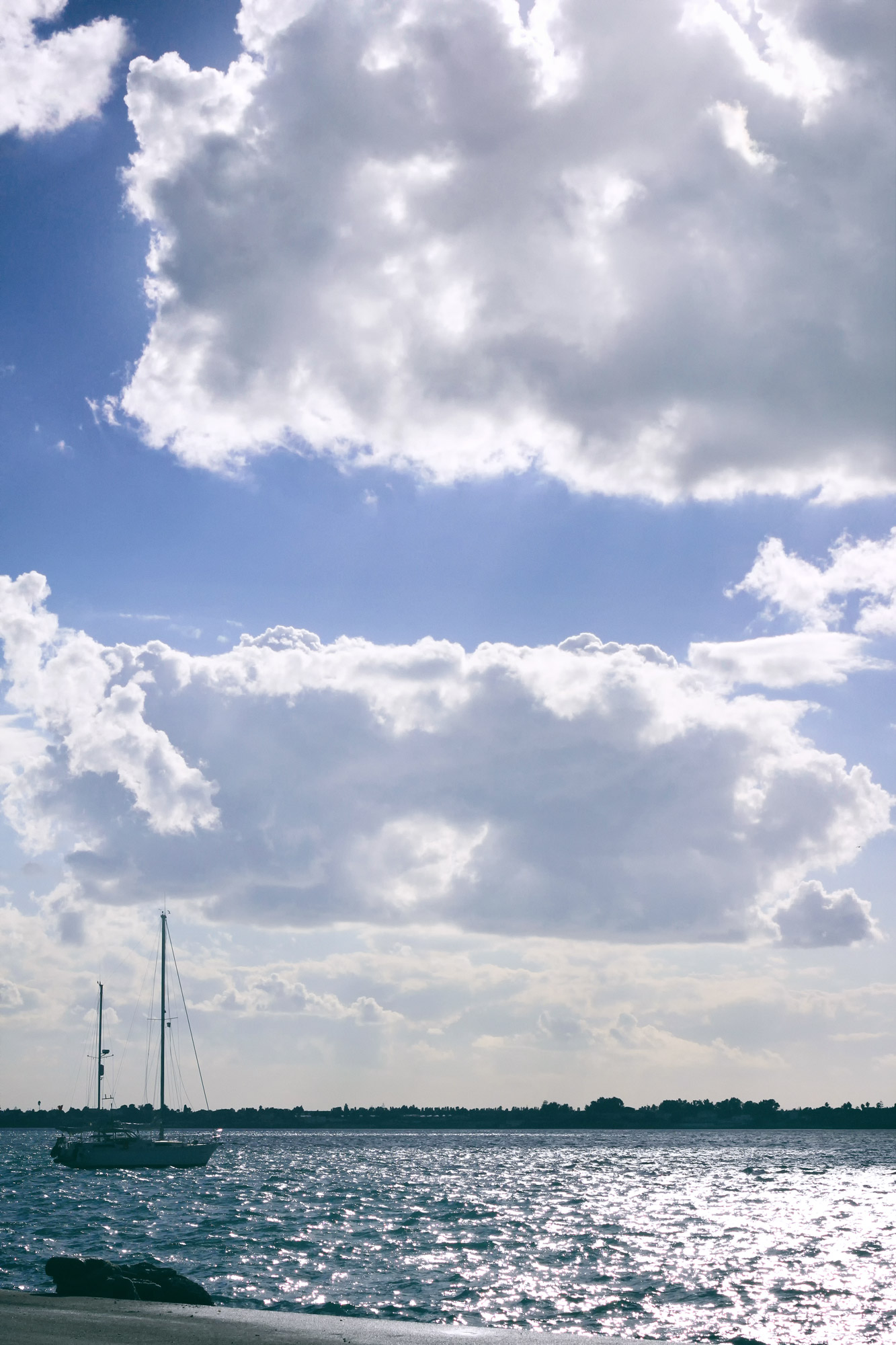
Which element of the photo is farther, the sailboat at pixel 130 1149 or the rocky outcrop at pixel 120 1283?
the sailboat at pixel 130 1149

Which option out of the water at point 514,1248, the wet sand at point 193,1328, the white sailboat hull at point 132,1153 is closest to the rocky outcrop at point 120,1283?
the wet sand at point 193,1328

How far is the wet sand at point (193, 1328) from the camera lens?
24.1 m

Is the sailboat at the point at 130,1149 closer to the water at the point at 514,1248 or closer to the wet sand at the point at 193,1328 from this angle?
the water at the point at 514,1248

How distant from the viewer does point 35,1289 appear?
1619 inches

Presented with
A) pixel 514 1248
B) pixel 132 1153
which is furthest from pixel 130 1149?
pixel 514 1248

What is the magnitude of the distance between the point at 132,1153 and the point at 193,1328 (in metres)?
109

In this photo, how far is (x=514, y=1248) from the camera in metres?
59.7

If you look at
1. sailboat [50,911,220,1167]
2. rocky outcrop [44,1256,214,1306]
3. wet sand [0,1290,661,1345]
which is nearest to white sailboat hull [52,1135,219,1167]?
sailboat [50,911,220,1167]

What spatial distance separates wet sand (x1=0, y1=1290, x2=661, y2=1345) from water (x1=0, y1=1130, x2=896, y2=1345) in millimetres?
10841

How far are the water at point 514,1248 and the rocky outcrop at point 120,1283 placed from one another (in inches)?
267

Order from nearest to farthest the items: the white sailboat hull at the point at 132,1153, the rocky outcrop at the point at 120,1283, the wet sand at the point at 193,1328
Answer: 1. the wet sand at the point at 193,1328
2. the rocky outcrop at the point at 120,1283
3. the white sailboat hull at the point at 132,1153

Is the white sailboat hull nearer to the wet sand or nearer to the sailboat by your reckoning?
the sailboat

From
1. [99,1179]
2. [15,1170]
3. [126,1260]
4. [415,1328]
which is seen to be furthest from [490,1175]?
[415,1328]

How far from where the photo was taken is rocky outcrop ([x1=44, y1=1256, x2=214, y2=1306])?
32.4 metres
